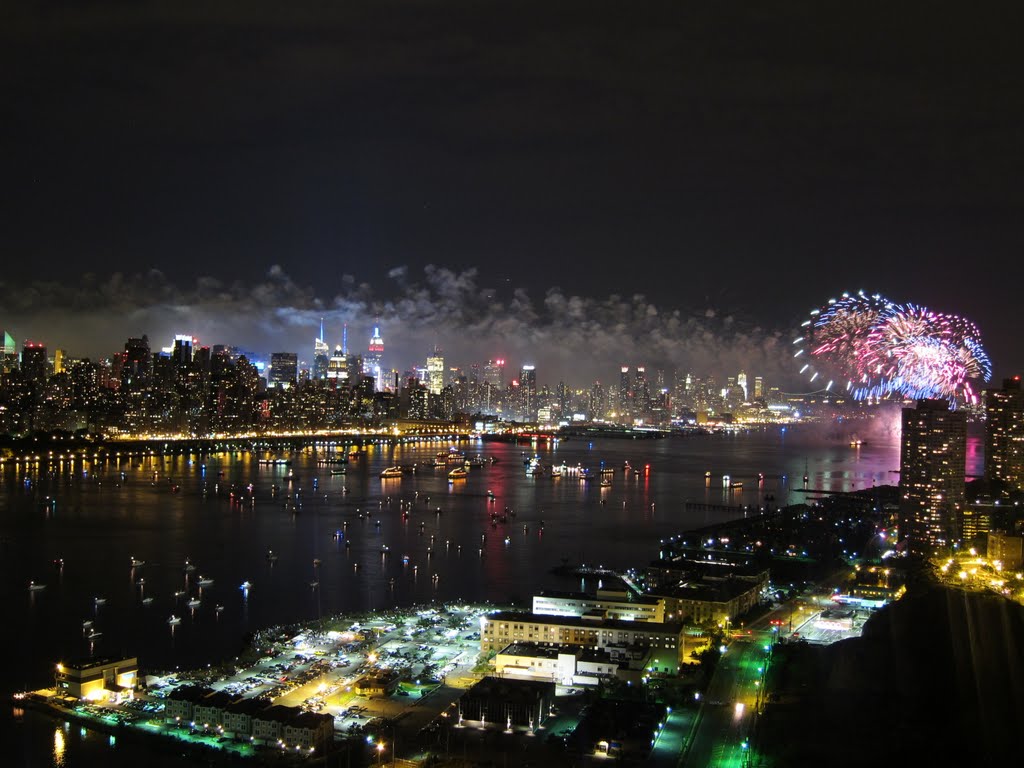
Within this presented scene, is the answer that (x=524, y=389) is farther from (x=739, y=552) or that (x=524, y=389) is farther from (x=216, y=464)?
(x=739, y=552)

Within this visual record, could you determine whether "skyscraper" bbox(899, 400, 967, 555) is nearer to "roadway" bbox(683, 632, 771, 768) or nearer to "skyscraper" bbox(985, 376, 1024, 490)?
"skyscraper" bbox(985, 376, 1024, 490)

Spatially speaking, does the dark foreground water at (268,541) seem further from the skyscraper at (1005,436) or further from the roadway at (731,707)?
the skyscraper at (1005,436)

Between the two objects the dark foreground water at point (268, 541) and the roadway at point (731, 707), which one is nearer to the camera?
the roadway at point (731, 707)

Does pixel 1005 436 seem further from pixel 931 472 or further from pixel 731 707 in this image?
pixel 731 707

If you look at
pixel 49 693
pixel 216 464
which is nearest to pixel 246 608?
pixel 49 693

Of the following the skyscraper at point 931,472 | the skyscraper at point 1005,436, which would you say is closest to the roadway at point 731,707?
the skyscraper at point 931,472

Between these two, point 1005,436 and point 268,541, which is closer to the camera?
point 268,541

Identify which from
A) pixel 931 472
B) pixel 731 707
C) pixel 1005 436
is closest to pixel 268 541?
pixel 731 707
